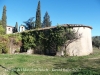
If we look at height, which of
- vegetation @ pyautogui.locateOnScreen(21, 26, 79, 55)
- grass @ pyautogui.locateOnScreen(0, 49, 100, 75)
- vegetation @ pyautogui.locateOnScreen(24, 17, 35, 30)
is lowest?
grass @ pyautogui.locateOnScreen(0, 49, 100, 75)

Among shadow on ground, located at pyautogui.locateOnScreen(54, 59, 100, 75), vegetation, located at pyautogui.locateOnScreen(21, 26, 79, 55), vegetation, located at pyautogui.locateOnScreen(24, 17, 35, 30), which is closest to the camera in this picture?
shadow on ground, located at pyautogui.locateOnScreen(54, 59, 100, 75)

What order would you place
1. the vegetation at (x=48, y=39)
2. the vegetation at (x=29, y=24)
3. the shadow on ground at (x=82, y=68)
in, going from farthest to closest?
the vegetation at (x=29, y=24), the vegetation at (x=48, y=39), the shadow on ground at (x=82, y=68)

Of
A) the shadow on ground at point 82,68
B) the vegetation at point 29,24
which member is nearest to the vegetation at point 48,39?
the shadow on ground at point 82,68

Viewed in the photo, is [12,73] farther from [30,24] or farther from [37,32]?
[30,24]

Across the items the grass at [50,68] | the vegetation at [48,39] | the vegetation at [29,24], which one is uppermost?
the vegetation at [29,24]

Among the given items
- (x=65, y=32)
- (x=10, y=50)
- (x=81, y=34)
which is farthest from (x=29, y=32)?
(x=81, y=34)

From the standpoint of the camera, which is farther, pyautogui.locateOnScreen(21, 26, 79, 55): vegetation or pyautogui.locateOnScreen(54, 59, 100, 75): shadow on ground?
pyautogui.locateOnScreen(21, 26, 79, 55): vegetation

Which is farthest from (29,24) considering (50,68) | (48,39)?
(50,68)

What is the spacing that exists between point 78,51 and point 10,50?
10.6 meters

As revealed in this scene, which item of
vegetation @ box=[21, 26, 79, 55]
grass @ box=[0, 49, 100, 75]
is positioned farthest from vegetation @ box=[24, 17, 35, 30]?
grass @ box=[0, 49, 100, 75]

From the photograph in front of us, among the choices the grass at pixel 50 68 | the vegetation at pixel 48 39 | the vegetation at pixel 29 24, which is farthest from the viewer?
the vegetation at pixel 29 24

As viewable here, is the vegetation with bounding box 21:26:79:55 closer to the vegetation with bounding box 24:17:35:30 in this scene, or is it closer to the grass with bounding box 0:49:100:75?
the grass with bounding box 0:49:100:75

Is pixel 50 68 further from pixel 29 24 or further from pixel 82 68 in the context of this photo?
pixel 29 24

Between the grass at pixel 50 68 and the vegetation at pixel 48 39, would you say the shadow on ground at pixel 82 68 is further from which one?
the vegetation at pixel 48 39
